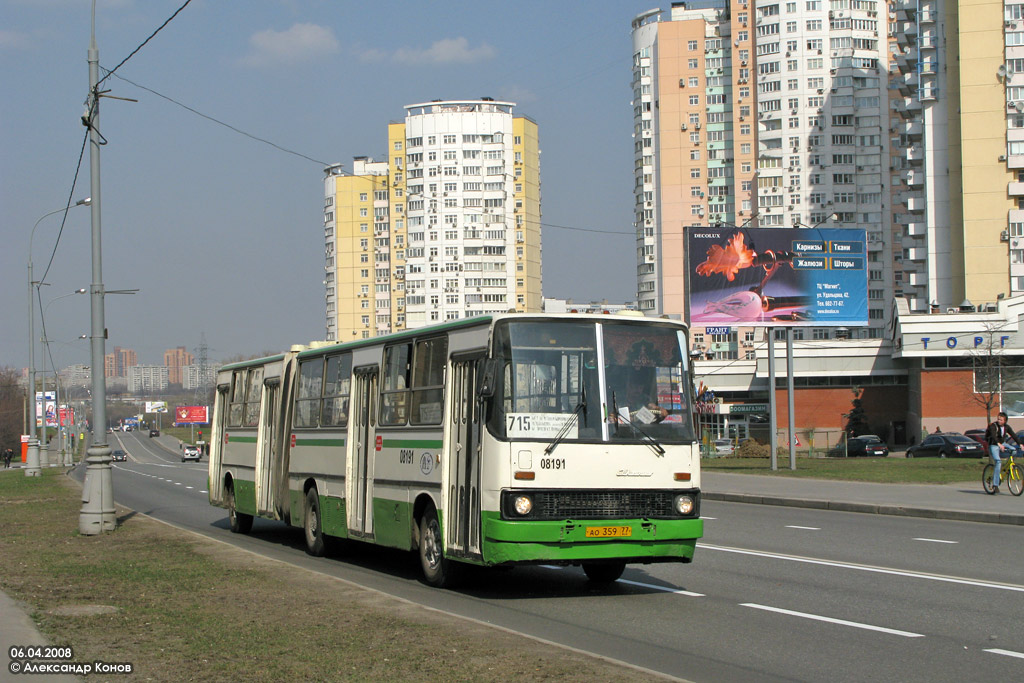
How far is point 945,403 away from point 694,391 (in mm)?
66604

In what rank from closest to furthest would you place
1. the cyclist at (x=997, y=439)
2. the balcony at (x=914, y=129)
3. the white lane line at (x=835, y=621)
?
the white lane line at (x=835, y=621) → the cyclist at (x=997, y=439) → the balcony at (x=914, y=129)

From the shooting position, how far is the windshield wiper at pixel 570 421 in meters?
11.2

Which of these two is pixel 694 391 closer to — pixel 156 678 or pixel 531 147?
pixel 156 678

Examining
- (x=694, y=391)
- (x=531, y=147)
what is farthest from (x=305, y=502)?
(x=531, y=147)

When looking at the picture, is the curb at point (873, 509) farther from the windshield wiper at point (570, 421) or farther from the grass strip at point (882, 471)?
the windshield wiper at point (570, 421)

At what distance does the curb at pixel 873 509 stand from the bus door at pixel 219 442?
1124 centimetres

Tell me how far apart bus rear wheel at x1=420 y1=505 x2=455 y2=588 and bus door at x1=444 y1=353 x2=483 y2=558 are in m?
0.36

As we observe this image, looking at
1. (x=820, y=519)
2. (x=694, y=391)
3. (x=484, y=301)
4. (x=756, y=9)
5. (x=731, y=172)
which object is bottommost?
(x=820, y=519)

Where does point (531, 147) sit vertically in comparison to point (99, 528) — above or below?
above

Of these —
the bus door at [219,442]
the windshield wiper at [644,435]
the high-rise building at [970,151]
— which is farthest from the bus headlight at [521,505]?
the high-rise building at [970,151]

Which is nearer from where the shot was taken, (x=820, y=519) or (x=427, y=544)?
(x=427, y=544)

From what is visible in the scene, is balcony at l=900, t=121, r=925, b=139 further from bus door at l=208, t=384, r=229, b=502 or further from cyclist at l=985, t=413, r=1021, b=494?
bus door at l=208, t=384, r=229, b=502

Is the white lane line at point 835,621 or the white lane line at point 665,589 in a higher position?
the white lane line at point 835,621

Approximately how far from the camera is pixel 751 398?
8638 centimetres
